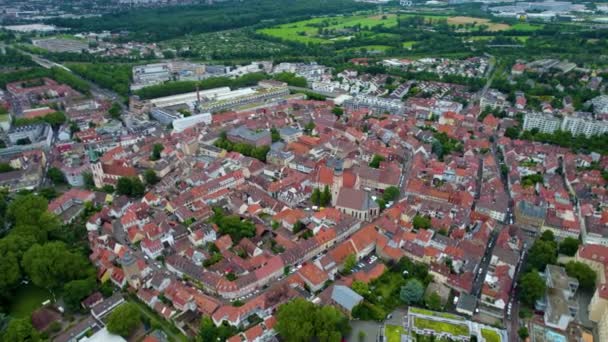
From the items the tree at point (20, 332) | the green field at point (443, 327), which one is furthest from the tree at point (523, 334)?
the tree at point (20, 332)

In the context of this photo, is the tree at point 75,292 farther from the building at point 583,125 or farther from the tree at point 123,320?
the building at point 583,125

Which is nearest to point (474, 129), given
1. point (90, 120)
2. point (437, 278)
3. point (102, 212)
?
point (437, 278)

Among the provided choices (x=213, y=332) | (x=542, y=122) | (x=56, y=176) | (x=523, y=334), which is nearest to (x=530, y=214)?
(x=523, y=334)

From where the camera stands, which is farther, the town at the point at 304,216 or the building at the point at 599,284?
the town at the point at 304,216

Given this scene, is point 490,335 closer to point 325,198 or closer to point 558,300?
point 558,300

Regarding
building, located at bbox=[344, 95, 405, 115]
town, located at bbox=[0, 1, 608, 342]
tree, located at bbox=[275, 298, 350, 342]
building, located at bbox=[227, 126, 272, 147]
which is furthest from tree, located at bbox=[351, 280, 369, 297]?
building, located at bbox=[344, 95, 405, 115]

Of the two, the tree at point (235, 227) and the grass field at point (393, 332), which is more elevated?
the tree at point (235, 227)

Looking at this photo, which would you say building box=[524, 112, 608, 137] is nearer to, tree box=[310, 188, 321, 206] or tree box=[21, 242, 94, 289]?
tree box=[310, 188, 321, 206]
